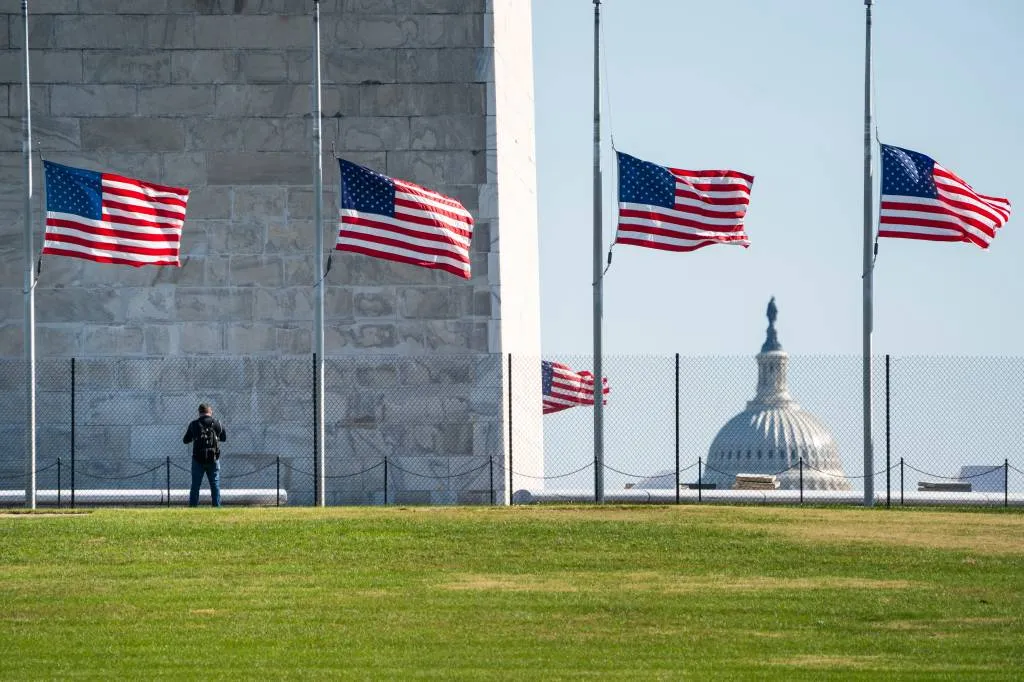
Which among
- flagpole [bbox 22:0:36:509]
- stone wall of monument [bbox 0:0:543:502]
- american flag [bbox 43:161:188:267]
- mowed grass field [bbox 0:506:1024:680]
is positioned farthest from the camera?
stone wall of monument [bbox 0:0:543:502]

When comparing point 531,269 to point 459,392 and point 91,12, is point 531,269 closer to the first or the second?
point 459,392

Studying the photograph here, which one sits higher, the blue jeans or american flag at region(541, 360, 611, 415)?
american flag at region(541, 360, 611, 415)

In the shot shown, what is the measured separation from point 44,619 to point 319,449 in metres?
13.1

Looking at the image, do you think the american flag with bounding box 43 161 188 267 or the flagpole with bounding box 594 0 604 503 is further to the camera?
the flagpole with bounding box 594 0 604 503

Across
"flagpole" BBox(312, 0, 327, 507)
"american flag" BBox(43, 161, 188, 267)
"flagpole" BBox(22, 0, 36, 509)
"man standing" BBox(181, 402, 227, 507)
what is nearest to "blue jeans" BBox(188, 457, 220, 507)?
"man standing" BBox(181, 402, 227, 507)

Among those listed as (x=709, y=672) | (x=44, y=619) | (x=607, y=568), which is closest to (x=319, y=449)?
(x=607, y=568)

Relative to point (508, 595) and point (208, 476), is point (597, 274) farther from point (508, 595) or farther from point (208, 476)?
point (508, 595)

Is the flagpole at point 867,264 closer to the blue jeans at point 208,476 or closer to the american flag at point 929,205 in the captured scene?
the american flag at point 929,205

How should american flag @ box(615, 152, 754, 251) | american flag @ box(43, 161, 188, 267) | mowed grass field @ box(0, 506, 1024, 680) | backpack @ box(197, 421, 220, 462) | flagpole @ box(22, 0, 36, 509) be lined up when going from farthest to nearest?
1. american flag @ box(615, 152, 754, 251)
2. flagpole @ box(22, 0, 36, 509)
3. backpack @ box(197, 421, 220, 462)
4. american flag @ box(43, 161, 188, 267)
5. mowed grass field @ box(0, 506, 1024, 680)

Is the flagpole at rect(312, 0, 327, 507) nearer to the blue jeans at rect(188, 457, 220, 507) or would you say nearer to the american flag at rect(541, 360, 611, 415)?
the blue jeans at rect(188, 457, 220, 507)

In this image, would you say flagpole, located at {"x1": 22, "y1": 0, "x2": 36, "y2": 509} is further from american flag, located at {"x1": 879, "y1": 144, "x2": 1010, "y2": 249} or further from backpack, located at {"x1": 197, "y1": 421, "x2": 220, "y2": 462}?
american flag, located at {"x1": 879, "y1": 144, "x2": 1010, "y2": 249}

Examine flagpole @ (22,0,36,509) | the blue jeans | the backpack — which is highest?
flagpole @ (22,0,36,509)

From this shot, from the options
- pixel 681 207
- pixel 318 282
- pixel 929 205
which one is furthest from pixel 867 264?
pixel 318 282

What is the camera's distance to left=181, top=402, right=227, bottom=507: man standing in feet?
101
